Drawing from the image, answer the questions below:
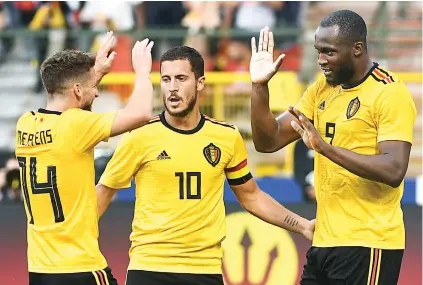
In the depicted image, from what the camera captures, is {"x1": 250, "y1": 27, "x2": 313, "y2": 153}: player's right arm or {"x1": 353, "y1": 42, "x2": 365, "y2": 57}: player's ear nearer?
{"x1": 353, "y1": 42, "x2": 365, "y2": 57}: player's ear

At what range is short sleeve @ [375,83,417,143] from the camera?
5.27 metres

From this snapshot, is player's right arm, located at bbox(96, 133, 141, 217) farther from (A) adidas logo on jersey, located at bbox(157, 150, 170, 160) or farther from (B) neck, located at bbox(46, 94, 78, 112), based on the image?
(B) neck, located at bbox(46, 94, 78, 112)

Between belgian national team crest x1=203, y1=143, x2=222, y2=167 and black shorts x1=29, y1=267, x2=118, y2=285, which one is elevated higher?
belgian national team crest x1=203, y1=143, x2=222, y2=167

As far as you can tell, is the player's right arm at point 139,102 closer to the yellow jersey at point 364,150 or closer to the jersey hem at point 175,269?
the jersey hem at point 175,269

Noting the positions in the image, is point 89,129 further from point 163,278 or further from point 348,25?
point 348,25

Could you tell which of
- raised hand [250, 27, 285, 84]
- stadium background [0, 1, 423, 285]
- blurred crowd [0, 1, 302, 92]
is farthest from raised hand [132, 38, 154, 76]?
blurred crowd [0, 1, 302, 92]

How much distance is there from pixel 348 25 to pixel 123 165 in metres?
1.65

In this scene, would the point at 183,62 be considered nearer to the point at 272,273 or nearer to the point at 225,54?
the point at 272,273

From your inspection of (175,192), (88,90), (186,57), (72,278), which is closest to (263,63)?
(186,57)

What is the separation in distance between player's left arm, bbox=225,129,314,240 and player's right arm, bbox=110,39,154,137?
2.95 ft

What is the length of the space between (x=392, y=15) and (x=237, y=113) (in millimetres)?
2247

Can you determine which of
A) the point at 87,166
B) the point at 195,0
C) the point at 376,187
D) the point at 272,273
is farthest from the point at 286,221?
the point at 195,0

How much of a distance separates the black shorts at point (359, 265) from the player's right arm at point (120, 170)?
1.31 m

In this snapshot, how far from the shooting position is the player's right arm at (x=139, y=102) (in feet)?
17.3
